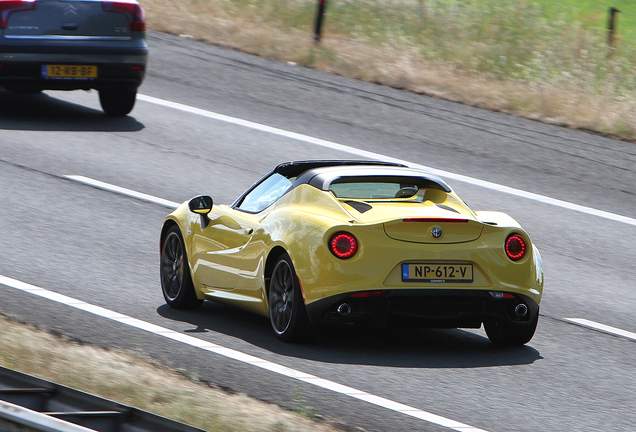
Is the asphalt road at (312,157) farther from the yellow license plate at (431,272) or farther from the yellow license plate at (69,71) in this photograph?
the yellow license plate at (69,71)

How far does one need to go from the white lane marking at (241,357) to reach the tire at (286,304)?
0.33m

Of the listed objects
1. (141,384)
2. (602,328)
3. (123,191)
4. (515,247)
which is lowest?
(123,191)

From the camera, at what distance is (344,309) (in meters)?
6.50

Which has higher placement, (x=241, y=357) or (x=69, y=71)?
(x=241, y=357)

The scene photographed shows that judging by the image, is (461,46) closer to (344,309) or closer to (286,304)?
(286,304)

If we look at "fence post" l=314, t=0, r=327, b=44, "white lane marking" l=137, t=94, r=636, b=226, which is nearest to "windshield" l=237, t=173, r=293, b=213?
"white lane marking" l=137, t=94, r=636, b=226

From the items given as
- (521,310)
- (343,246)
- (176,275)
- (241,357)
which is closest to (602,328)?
(521,310)

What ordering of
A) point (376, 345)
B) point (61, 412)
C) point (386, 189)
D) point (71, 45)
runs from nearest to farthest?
1. point (61, 412)
2. point (376, 345)
3. point (386, 189)
4. point (71, 45)

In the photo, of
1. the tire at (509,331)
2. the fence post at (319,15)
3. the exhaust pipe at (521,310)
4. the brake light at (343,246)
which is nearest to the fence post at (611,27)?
the fence post at (319,15)

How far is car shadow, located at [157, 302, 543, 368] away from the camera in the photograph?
6680 mm

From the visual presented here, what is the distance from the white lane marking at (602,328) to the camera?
780 cm

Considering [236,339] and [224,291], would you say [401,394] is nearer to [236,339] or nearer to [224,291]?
[236,339]

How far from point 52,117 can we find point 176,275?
7187 mm

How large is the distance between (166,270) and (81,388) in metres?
2.66
